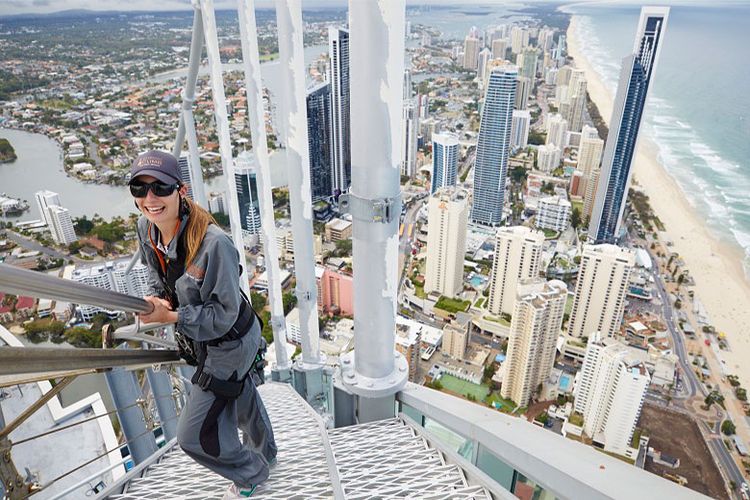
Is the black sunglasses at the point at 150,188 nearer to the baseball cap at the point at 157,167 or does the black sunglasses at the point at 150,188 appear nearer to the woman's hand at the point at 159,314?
the baseball cap at the point at 157,167

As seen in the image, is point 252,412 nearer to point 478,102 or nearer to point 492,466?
point 492,466

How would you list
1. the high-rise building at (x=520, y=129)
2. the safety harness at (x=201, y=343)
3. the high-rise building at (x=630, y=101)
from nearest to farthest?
the safety harness at (x=201, y=343), the high-rise building at (x=630, y=101), the high-rise building at (x=520, y=129)

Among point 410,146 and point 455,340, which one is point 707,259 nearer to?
point 455,340

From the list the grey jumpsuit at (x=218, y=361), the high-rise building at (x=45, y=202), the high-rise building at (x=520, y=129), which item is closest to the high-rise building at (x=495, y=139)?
the high-rise building at (x=520, y=129)

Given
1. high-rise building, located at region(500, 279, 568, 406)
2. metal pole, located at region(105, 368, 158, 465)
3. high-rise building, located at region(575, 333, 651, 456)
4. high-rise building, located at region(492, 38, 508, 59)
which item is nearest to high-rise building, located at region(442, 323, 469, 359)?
high-rise building, located at region(500, 279, 568, 406)

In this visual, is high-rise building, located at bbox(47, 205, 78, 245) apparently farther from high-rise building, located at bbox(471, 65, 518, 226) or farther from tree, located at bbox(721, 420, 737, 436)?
tree, located at bbox(721, 420, 737, 436)

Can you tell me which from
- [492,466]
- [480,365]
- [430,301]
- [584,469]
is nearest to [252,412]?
[492,466]
